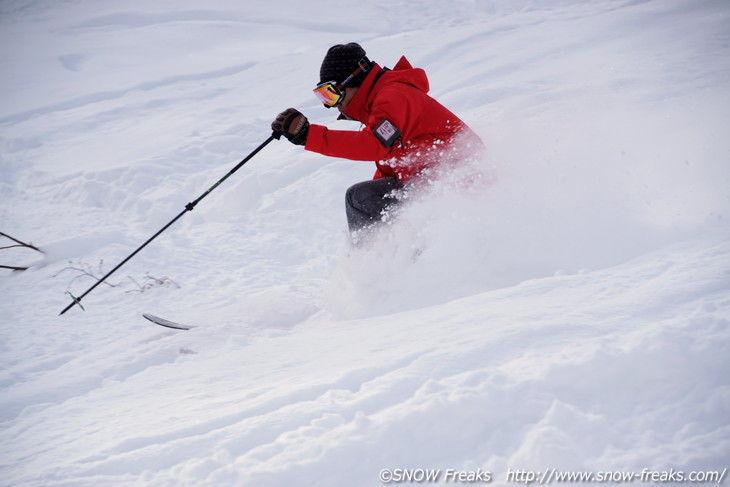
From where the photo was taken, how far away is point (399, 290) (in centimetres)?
317

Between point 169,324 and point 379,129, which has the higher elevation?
point 379,129

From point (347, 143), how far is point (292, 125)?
0.36 meters

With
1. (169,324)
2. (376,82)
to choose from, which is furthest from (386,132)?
(169,324)

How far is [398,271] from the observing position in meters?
3.29

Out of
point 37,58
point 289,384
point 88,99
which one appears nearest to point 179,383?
point 289,384

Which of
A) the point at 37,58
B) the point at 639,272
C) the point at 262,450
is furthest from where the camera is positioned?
the point at 37,58

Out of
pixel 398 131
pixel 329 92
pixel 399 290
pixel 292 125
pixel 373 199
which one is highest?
pixel 329 92

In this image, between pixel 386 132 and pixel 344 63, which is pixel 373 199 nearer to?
pixel 386 132

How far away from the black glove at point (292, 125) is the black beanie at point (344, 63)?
399 millimetres

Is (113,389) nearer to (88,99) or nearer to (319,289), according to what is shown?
(319,289)

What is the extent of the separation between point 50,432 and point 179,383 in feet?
1.69

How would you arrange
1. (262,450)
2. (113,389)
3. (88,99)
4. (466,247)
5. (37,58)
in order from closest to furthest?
(262,450), (113,389), (466,247), (88,99), (37,58)

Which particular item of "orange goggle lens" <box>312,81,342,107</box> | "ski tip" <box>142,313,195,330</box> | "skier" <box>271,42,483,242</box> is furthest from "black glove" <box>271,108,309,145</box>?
"ski tip" <box>142,313,195,330</box>

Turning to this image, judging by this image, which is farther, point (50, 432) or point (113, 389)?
point (113, 389)
